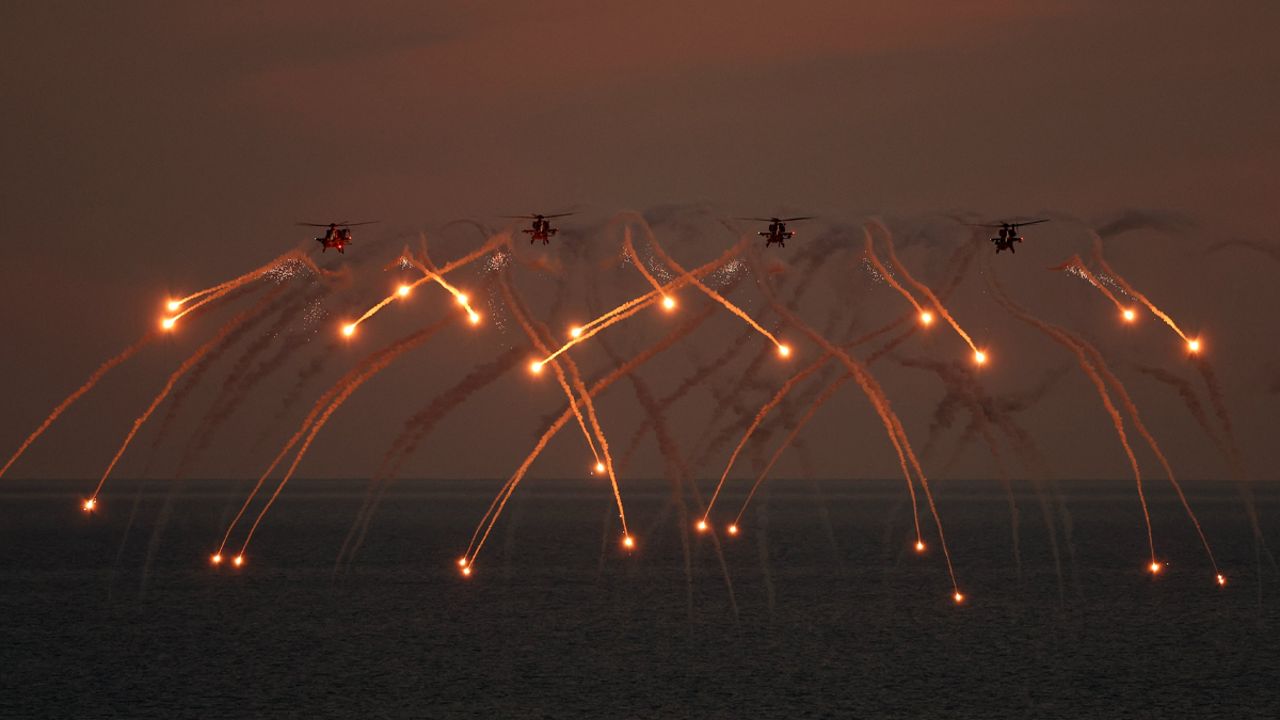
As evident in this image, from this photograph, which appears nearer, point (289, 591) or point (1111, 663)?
point (1111, 663)

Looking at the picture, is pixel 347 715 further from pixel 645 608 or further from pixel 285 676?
pixel 645 608

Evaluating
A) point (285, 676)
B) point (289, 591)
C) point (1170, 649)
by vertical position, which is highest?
point (289, 591)

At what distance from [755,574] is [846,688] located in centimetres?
8575

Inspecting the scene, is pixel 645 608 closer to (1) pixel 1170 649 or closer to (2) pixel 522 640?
(2) pixel 522 640

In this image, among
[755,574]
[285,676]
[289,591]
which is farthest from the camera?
[755,574]

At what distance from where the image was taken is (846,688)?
101500 mm

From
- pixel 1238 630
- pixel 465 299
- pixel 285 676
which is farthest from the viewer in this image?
pixel 1238 630

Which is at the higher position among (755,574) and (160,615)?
(755,574)

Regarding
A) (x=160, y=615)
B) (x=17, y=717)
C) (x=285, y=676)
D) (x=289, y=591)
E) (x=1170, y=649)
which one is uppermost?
(x=289, y=591)

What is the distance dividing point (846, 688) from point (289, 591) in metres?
82.3

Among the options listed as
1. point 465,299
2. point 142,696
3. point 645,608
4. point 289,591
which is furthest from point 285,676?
point 289,591

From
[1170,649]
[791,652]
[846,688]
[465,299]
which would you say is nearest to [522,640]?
[791,652]

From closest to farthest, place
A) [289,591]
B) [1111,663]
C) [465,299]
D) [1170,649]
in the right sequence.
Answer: [465,299] → [1111,663] → [1170,649] → [289,591]

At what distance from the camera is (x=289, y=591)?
16388 cm
